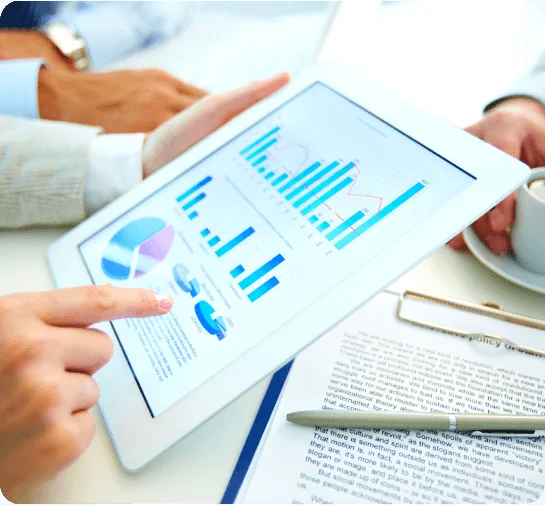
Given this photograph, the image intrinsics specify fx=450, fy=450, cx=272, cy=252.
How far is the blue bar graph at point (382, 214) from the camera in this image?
0.34m

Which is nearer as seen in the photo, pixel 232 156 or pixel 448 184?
pixel 448 184

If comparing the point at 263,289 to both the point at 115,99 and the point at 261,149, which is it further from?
the point at 115,99

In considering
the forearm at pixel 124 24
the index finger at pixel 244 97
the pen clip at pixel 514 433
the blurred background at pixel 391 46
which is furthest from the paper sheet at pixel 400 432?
the forearm at pixel 124 24

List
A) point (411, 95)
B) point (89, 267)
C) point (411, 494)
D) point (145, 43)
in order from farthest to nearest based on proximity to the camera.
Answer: point (145, 43), point (411, 95), point (89, 267), point (411, 494)

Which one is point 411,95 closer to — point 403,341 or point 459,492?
point 403,341

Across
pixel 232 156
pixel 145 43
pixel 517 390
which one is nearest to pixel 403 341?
pixel 517 390

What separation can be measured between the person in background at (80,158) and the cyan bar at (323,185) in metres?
0.19

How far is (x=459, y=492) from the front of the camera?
30cm

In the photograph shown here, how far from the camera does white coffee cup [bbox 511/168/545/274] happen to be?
39 cm

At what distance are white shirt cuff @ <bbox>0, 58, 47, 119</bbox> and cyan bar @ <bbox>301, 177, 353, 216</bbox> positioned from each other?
0.47 m

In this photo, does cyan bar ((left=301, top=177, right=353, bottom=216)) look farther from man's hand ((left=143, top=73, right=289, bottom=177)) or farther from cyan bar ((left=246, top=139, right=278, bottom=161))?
man's hand ((left=143, top=73, right=289, bottom=177))

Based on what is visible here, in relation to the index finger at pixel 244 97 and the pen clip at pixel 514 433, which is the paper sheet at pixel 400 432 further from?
the index finger at pixel 244 97

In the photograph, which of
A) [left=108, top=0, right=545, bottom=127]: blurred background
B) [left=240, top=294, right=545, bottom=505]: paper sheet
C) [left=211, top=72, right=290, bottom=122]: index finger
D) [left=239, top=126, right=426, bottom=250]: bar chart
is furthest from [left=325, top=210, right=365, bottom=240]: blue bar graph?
[left=108, top=0, right=545, bottom=127]: blurred background

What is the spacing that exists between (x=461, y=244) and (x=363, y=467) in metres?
0.26
